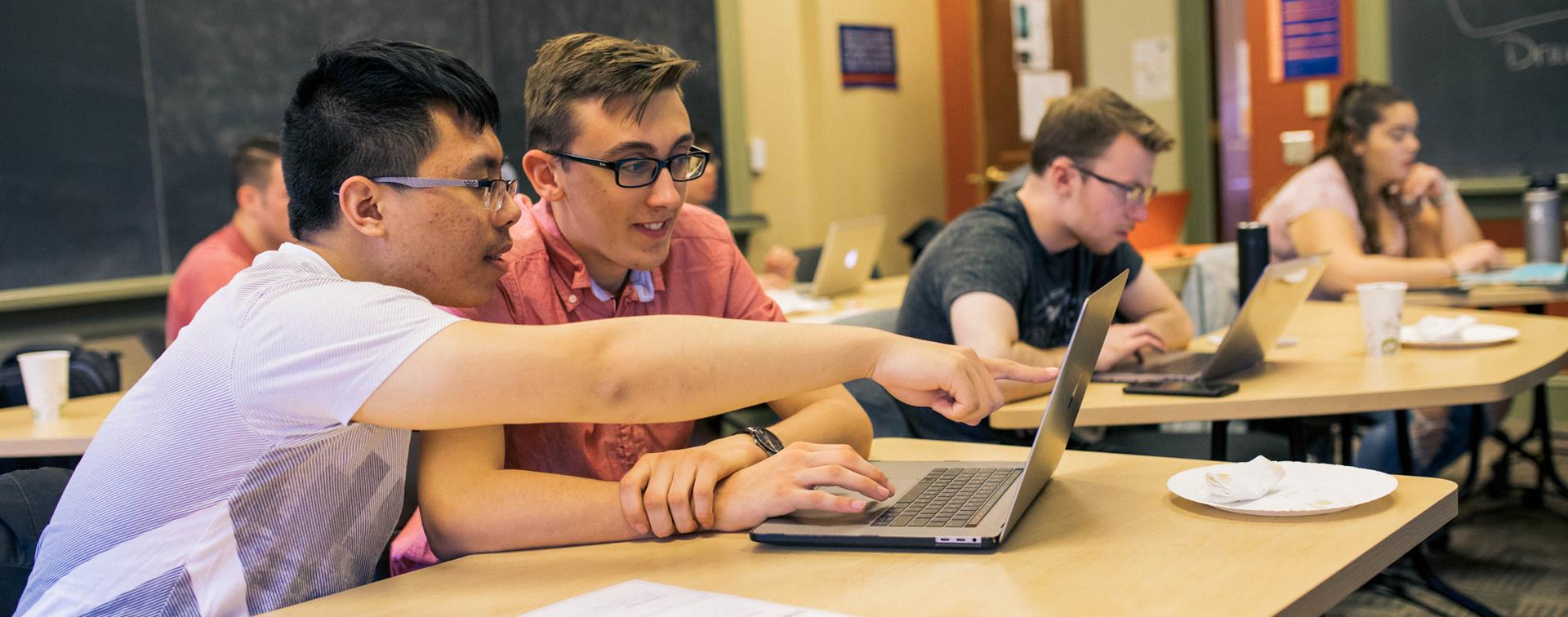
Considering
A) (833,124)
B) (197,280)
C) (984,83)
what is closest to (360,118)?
(197,280)

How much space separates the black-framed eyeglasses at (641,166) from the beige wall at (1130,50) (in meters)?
5.30

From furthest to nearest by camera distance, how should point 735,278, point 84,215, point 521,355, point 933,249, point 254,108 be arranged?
point 254,108
point 84,215
point 933,249
point 735,278
point 521,355

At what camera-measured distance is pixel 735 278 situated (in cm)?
197

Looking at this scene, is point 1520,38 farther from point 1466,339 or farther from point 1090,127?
point 1090,127

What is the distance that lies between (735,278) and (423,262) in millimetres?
694

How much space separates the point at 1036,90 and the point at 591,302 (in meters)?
5.78

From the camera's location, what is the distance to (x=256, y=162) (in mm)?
3918

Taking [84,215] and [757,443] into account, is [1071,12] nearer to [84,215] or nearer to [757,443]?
[84,215]

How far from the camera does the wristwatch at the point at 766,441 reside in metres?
1.51

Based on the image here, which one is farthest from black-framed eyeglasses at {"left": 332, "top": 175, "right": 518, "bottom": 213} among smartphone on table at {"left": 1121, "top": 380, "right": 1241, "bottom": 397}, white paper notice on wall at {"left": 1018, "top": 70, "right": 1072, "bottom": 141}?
white paper notice on wall at {"left": 1018, "top": 70, "right": 1072, "bottom": 141}

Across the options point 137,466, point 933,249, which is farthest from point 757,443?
point 933,249

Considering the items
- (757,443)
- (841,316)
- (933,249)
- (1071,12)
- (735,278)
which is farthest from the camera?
(1071,12)

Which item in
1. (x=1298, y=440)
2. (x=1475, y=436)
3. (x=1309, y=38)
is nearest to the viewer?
(x=1298, y=440)

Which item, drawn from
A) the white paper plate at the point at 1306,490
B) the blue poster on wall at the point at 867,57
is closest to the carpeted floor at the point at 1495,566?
the white paper plate at the point at 1306,490
